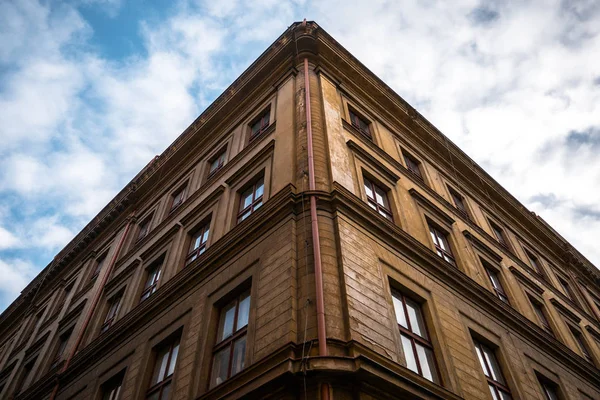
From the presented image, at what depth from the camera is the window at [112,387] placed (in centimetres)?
1384

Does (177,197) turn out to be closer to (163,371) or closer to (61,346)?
(61,346)

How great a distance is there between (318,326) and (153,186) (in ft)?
58.2

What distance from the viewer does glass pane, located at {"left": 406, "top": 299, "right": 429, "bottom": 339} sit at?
11.2m

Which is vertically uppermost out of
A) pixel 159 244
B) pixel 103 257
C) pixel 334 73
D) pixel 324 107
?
pixel 334 73

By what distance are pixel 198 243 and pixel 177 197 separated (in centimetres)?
588

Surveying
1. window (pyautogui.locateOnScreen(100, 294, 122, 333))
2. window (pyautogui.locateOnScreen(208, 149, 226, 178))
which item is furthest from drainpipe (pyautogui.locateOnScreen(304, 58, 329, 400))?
window (pyautogui.locateOnScreen(100, 294, 122, 333))

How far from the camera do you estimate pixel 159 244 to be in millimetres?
18109

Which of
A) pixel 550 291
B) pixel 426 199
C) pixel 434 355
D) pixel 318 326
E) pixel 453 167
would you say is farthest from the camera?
pixel 453 167

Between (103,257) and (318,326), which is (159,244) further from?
(318,326)

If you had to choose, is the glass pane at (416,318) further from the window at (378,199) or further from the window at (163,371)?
the window at (163,371)

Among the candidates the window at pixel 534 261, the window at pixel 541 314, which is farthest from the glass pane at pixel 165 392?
the window at pixel 534 261

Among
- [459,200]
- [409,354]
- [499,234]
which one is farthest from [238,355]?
[499,234]

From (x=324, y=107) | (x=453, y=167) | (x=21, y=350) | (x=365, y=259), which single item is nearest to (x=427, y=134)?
A: (x=453, y=167)

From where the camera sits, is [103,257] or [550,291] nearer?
[550,291]
